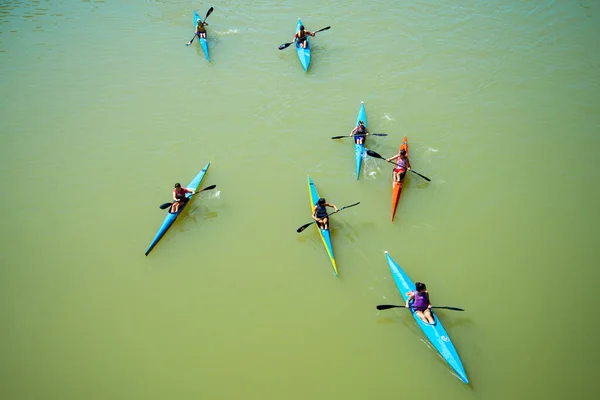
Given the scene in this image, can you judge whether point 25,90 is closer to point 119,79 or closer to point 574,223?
point 119,79

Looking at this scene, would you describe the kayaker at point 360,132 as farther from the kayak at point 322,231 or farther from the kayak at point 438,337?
the kayak at point 438,337

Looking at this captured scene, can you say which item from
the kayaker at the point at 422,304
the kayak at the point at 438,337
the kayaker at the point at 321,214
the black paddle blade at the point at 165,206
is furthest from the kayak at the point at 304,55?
the kayaker at the point at 422,304

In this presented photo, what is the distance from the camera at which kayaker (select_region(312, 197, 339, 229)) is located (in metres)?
6.88

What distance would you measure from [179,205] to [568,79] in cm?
894

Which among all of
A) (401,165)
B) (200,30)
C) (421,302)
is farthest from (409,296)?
(200,30)

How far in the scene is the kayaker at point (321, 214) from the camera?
6.88 m

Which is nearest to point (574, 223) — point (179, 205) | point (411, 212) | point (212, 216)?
point (411, 212)

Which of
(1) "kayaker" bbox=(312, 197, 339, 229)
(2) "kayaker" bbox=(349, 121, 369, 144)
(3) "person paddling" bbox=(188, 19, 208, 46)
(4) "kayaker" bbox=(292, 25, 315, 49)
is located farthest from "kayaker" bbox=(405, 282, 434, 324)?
(3) "person paddling" bbox=(188, 19, 208, 46)

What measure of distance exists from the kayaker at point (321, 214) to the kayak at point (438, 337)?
1.45 m

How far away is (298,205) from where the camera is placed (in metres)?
7.50

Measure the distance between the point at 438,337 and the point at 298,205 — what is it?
3.21 meters

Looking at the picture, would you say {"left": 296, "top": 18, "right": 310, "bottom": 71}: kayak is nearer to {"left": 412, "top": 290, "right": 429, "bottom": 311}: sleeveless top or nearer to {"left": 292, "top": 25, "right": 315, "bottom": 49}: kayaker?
{"left": 292, "top": 25, "right": 315, "bottom": 49}: kayaker

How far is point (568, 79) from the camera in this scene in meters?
9.44

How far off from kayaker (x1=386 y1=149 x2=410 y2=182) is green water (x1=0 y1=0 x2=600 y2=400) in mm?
284
